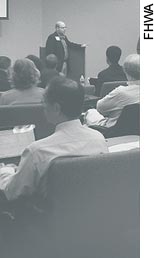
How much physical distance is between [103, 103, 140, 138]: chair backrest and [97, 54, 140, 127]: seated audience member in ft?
0.84

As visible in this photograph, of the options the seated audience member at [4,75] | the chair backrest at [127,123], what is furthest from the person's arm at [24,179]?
the seated audience member at [4,75]

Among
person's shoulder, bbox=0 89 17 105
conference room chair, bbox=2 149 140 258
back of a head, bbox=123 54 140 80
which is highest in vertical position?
back of a head, bbox=123 54 140 80

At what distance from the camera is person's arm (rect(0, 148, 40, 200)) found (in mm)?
1661

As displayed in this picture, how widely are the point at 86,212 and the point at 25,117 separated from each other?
3.44 ft

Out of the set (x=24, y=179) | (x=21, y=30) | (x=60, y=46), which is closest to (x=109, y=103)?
(x=24, y=179)

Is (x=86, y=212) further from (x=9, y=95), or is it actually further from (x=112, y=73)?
(x=112, y=73)

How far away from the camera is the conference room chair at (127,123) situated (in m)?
2.57

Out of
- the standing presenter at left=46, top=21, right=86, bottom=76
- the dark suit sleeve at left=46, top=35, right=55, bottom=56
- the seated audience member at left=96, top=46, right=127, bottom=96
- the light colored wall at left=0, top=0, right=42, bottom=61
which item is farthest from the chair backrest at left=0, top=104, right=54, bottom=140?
the light colored wall at left=0, top=0, right=42, bottom=61

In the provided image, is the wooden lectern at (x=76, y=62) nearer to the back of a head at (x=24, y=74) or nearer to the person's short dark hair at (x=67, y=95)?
the back of a head at (x=24, y=74)

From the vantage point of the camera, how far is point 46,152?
64.9 inches

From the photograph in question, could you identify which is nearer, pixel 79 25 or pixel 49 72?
pixel 49 72

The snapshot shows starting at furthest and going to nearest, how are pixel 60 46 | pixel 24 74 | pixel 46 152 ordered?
pixel 60 46 → pixel 24 74 → pixel 46 152

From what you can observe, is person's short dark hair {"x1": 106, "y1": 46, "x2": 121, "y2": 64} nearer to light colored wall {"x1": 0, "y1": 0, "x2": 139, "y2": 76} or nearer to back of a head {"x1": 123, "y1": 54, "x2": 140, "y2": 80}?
back of a head {"x1": 123, "y1": 54, "x2": 140, "y2": 80}

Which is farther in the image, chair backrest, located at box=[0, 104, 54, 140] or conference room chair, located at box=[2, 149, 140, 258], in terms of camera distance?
chair backrest, located at box=[0, 104, 54, 140]
